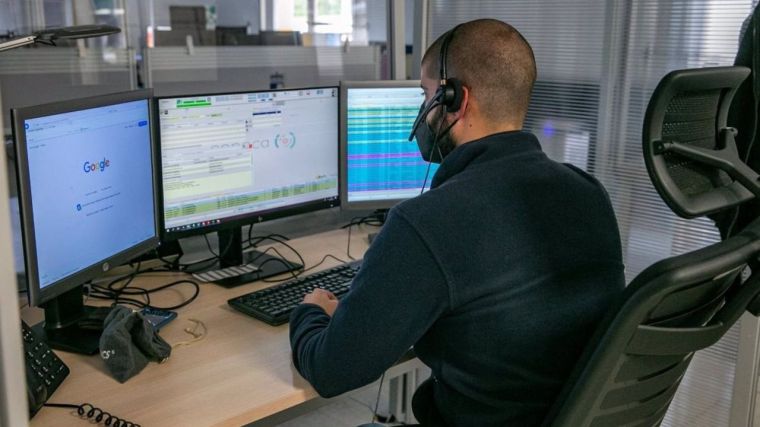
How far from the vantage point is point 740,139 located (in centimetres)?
181

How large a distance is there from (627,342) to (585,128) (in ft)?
4.67

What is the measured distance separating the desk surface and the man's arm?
14cm

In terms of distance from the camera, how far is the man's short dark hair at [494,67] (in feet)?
4.75

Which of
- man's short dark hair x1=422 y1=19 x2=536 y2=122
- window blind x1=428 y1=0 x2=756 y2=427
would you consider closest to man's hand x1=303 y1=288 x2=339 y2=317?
man's short dark hair x1=422 y1=19 x2=536 y2=122

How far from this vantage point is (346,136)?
225 cm

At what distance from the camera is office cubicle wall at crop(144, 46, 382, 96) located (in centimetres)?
224

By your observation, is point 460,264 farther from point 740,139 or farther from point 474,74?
point 740,139

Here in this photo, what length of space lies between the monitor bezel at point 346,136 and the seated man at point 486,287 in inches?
34.5

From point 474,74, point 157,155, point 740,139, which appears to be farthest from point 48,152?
point 740,139

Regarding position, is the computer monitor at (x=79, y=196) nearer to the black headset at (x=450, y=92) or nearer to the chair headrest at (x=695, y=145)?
the black headset at (x=450, y=92)

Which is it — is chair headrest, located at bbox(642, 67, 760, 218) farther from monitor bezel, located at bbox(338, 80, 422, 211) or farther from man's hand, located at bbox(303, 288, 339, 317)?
monitor bezel, located at bbox(338, 80, 422, 211)

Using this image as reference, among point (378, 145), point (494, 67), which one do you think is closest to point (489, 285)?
point (494, 67)

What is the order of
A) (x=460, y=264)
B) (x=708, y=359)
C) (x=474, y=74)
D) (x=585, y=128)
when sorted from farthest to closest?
(x=585, y=128), (x=708, y=359), (x=474, y=74), (x=460, y=264)

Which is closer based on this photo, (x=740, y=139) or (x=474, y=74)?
(x=474, y=74)
